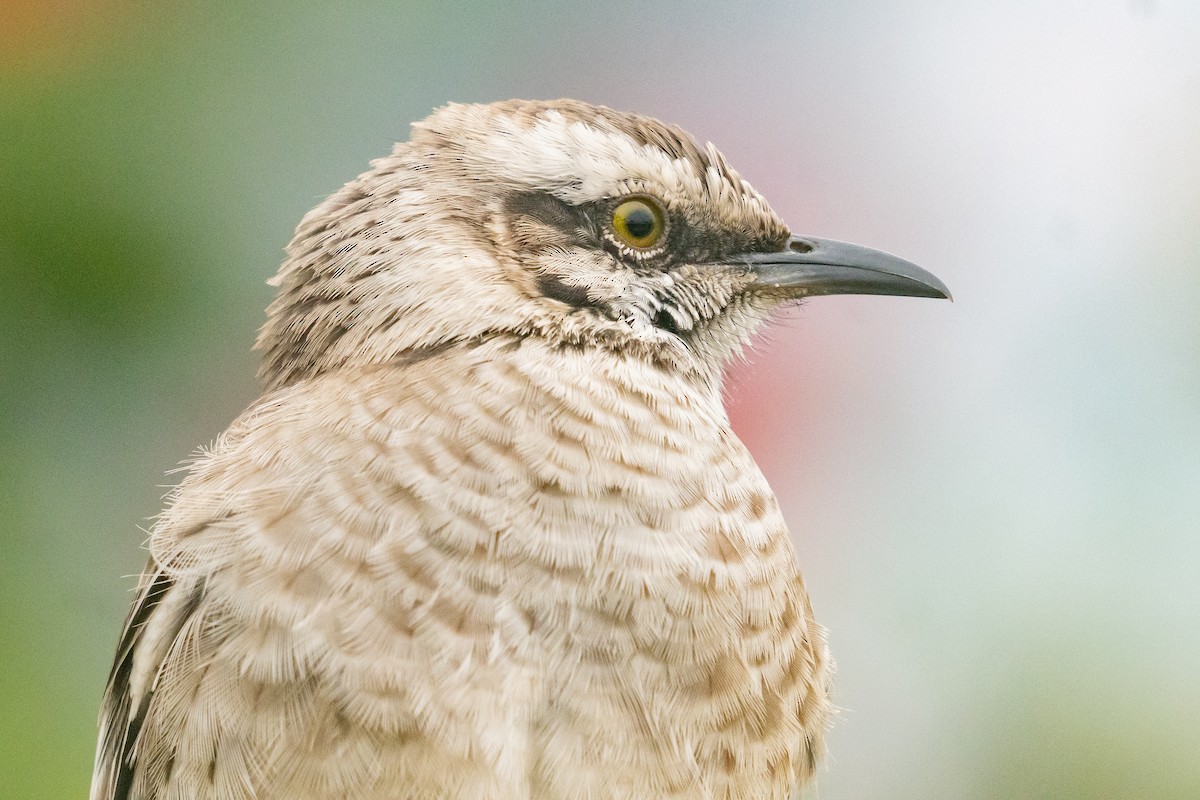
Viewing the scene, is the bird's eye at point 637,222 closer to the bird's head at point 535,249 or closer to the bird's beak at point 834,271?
the bird's head at point 535,249

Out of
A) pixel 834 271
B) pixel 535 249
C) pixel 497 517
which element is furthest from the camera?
pixel 834 271

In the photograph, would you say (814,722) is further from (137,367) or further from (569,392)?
(137,367)

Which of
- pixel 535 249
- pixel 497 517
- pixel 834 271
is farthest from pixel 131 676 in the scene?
pixel 834 271

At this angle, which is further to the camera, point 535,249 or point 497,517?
point 535,249

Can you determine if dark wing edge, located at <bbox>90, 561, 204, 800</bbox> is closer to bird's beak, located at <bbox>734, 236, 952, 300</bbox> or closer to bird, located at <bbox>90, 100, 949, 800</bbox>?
bird, located at <bbox>90, 100, 949, 800</bbox>

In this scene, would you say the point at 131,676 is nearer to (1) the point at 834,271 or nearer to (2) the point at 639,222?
(2) the point at 639,222

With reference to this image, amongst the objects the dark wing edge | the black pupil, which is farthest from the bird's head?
the dark wing edge
